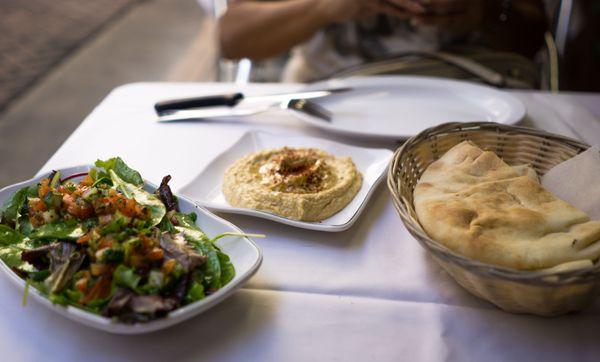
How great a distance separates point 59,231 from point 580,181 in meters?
0.85

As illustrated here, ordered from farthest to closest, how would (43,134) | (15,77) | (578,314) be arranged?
(15,77), (43,134), (578,314)

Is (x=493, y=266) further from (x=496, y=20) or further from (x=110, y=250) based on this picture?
(x=496, y=20)

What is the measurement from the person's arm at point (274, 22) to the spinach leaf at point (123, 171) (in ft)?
3.67

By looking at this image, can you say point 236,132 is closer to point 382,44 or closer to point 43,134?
point 382,44

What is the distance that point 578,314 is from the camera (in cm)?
83

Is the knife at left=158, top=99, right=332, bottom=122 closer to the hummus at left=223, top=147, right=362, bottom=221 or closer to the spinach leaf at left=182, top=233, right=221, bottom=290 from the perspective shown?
the hummus at left=223, top=147, right=362, bottom=221

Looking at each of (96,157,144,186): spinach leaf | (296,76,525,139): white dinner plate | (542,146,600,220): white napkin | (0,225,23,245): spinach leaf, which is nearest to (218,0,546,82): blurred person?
(296,76,525,139): white dinner plate

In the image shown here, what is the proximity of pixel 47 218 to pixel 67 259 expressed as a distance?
126mm

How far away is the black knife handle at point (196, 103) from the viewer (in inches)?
58.6

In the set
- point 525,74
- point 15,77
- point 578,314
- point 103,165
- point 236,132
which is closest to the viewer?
point 578,314

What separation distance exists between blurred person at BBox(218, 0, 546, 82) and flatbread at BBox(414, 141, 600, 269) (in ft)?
3.35

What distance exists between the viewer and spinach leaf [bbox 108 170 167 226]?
2.97 ft

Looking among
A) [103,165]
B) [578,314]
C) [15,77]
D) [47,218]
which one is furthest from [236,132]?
[15,77]

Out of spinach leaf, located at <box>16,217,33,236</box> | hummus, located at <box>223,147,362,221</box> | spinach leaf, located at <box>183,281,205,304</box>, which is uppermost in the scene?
spinach leaf, located at <box>16,217,33,236</box>
